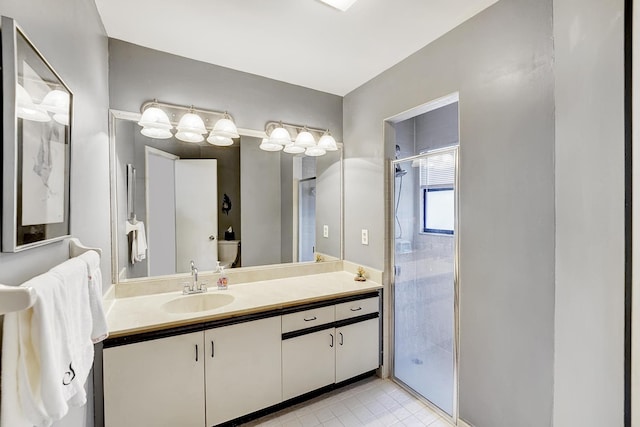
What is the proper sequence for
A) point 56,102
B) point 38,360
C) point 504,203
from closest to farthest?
point 38,360, point 56,102, point 504,203

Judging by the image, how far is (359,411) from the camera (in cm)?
194

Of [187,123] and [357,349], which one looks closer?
[187,123]

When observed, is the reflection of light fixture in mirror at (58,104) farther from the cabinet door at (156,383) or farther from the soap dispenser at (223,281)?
the soap dispenser at (223,281)

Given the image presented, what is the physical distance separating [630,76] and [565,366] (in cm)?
63

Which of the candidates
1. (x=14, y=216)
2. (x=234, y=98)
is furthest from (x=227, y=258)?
(x=14, y=216)

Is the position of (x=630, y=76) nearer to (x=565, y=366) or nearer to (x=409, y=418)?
(x=565, y=366)

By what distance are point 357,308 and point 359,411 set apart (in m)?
0.69

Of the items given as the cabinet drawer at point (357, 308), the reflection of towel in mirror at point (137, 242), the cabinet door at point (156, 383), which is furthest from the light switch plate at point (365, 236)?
the reflection of towel in mirror at point (137, 242)

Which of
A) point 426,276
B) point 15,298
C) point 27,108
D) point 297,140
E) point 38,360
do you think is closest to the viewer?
point 15,298

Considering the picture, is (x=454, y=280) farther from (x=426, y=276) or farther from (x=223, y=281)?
(x=223, y=281)

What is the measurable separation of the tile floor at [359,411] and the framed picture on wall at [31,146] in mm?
1696

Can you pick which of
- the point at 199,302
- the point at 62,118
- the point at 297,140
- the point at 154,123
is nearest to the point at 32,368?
the point at 62,118

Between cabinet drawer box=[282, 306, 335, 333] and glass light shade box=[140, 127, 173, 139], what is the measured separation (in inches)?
61.4

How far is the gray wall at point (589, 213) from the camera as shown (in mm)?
548
